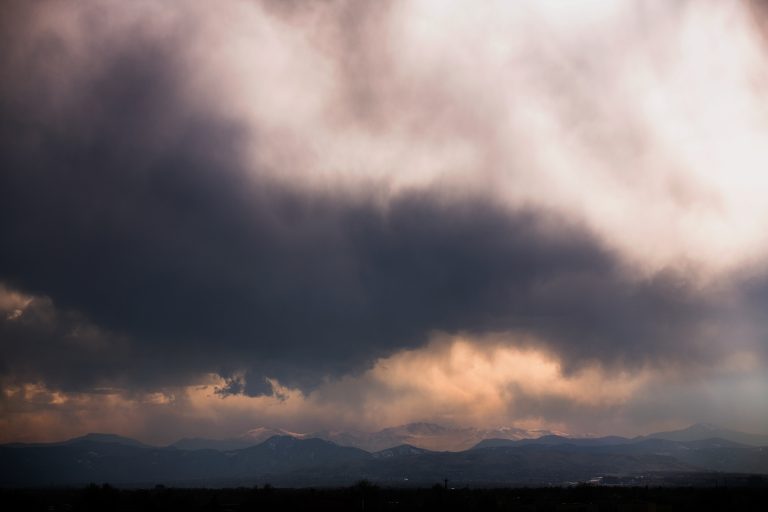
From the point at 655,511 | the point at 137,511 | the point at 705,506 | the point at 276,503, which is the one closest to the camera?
the point at 655,511

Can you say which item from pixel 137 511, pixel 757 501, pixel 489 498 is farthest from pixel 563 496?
pixel 137 511

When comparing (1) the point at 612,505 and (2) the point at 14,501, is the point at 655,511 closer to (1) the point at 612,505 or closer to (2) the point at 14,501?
(1) the point at 612,505

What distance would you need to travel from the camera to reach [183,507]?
155 meters

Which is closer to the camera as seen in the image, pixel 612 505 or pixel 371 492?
pixel 612 505

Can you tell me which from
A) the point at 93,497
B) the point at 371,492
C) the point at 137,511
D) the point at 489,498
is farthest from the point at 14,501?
the point at 489,498

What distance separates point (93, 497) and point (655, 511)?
118 meters

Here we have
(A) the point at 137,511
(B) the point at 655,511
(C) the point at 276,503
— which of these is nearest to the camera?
(B) the point at 655,511

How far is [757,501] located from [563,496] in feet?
183

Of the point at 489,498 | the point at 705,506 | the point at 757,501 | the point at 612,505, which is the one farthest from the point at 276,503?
the point at 757,501

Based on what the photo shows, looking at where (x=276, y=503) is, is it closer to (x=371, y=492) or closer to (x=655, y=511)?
(x=371, y=492)

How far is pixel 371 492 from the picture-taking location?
192m

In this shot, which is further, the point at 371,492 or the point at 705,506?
the point at 371,492

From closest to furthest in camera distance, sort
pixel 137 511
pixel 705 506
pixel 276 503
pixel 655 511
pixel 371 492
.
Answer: pixel 655 511 → pixel 137 511 → pixel 705 506 → pixel 276 503 → pixel 371 492

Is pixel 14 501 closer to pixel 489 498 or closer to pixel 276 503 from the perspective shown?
pixel 276 503
